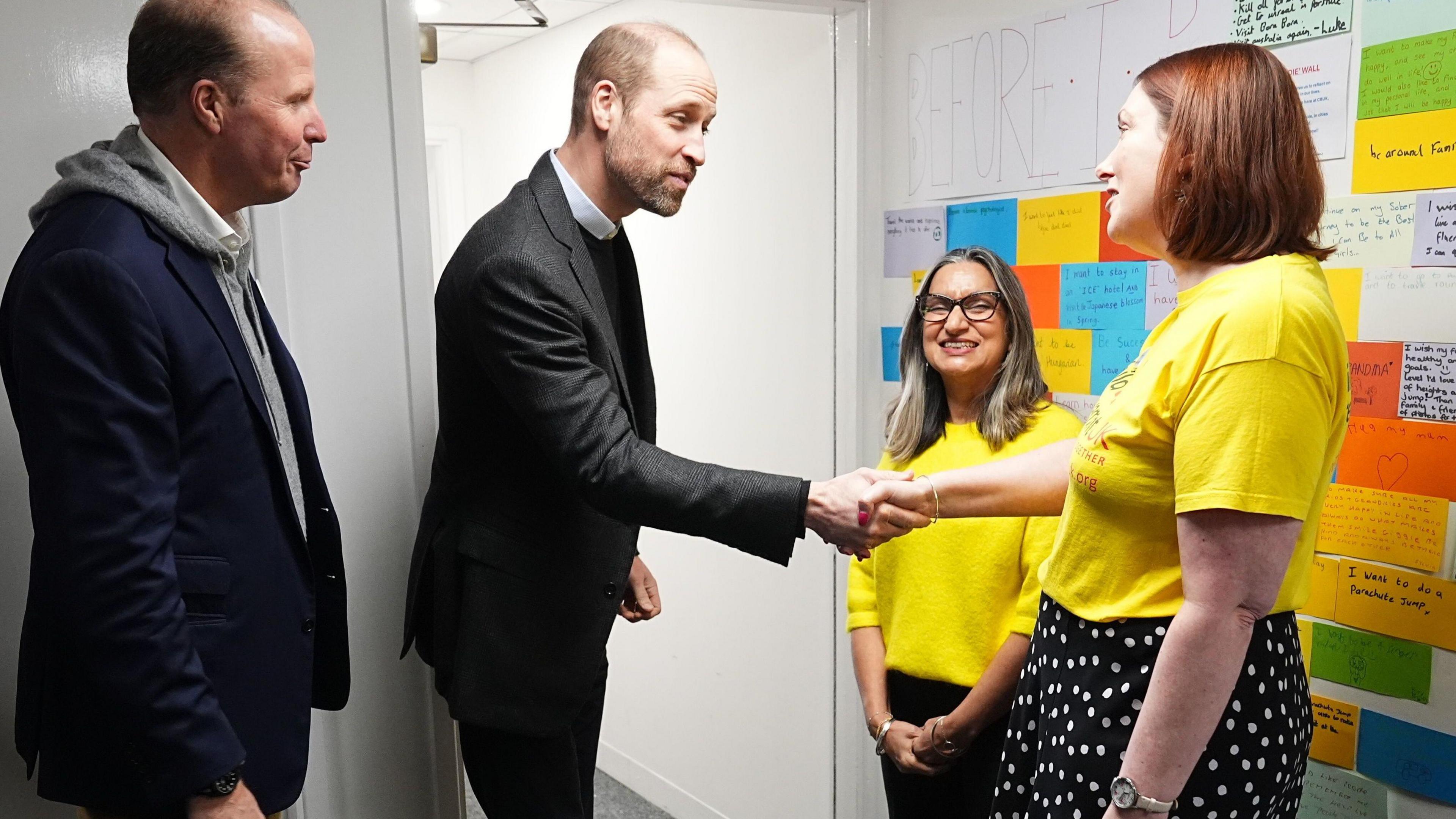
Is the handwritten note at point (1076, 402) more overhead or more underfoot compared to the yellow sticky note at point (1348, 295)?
more underfoot

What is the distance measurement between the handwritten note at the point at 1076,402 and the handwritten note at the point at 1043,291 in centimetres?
14

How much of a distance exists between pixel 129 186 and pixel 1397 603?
1.77 meters

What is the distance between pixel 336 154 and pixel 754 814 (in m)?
2.18

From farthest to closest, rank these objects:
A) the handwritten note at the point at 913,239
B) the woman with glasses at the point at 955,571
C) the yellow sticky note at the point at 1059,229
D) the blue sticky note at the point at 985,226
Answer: the handwritten note at the point at 913,239 < the blue sticky note at the point at 985,226 < the yellow sticky note at the point at 1059,229 < the woman with glasses at the point at 955,571

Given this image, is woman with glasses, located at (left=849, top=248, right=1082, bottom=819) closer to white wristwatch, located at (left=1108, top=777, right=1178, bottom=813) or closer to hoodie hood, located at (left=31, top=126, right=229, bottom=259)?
white wristwatch, located at (left=1108, top=777, right=1178, bottom=813)

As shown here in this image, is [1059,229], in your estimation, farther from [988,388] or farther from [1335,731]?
[1335,731]

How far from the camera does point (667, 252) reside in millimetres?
3330

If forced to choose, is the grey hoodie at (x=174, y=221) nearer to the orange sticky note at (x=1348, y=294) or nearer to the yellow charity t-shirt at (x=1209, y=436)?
the yellow charity t-shirt at (x=1209, y=436)

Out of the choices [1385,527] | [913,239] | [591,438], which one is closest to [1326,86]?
[1385,527]

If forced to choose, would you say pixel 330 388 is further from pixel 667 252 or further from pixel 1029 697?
pixel 667 252

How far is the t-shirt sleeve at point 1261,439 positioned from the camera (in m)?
1.09

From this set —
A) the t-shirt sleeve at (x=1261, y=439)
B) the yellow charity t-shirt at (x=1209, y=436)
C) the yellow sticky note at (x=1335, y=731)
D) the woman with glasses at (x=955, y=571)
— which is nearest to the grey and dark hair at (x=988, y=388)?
the woman with glasses at (x=955, y=571)

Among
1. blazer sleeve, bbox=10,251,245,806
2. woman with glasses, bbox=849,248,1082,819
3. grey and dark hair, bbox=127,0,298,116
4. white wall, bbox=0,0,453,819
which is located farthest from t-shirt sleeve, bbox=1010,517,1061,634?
grey and dark hair, bbox=127,0,298,116

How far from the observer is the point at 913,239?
2461mm
